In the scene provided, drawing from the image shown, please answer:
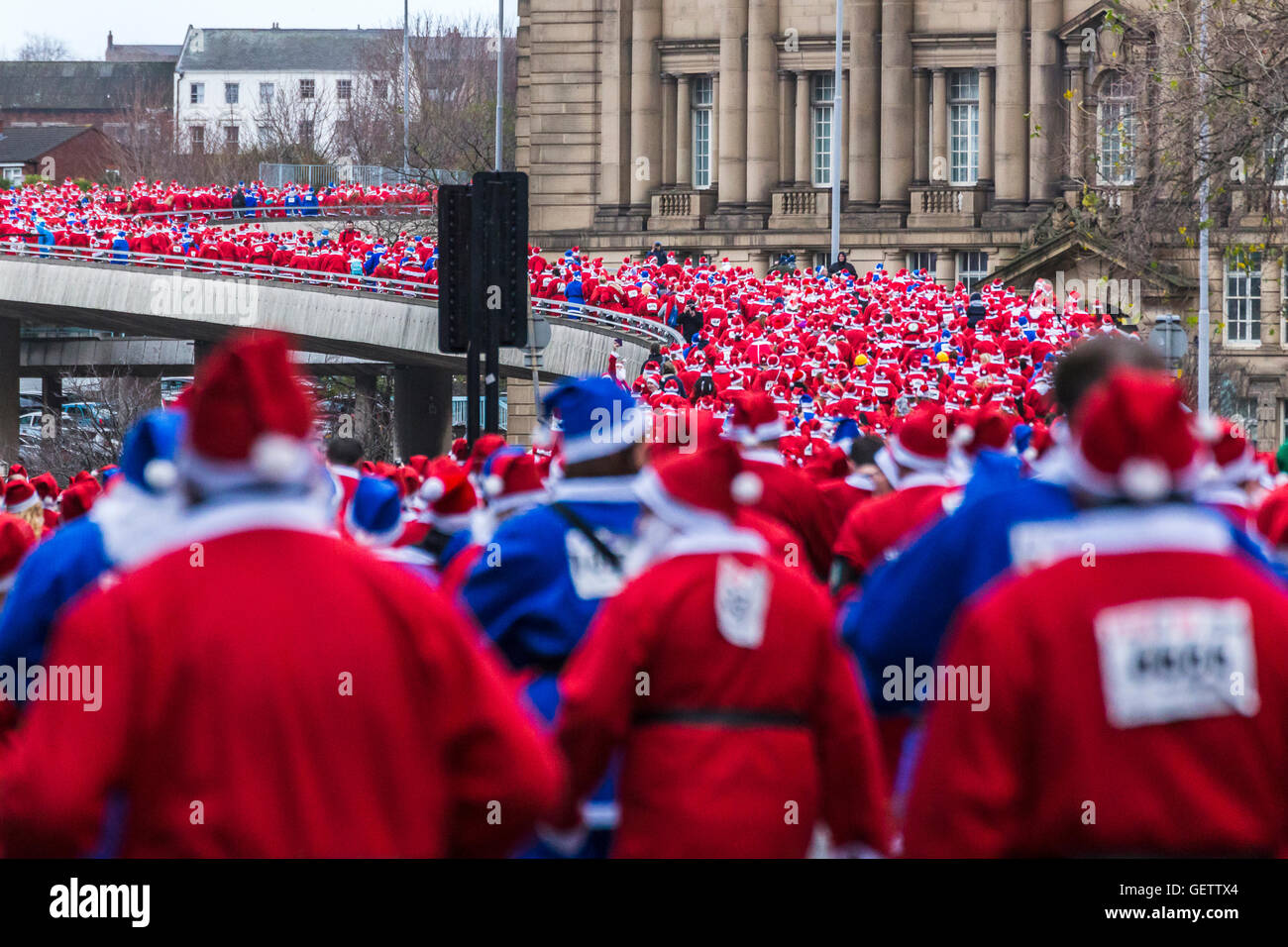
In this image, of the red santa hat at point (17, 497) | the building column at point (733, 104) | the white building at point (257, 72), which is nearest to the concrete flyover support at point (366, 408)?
the building column at point (733, 104)

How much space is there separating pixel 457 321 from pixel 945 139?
142ft

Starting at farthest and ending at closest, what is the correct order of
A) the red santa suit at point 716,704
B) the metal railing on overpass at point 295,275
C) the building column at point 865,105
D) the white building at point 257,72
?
the white building at point 257,72, the building column at point 865,105, the metal railing on overpass at point 295,275, the red santa suit at point 716,704

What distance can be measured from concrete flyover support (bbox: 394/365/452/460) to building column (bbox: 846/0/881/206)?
12.8 meters

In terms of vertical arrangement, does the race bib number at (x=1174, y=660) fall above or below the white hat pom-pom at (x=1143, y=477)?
below

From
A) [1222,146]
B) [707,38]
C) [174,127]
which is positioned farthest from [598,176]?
[174,127]

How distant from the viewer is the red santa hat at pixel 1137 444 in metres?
4.48

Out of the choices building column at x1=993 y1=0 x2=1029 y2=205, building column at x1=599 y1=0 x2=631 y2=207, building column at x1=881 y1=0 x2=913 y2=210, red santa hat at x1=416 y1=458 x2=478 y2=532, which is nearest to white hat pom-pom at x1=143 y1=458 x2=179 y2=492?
red santa hat at x1=416 y1=458 x2=478 y2=532

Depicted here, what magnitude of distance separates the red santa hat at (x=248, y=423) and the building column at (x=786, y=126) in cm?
5921

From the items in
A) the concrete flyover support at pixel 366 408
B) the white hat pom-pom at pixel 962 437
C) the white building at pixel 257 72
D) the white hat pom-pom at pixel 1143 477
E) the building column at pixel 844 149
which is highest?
the white building at pixel 257 72

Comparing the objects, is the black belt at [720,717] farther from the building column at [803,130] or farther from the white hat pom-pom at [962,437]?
the building column at [803,130]

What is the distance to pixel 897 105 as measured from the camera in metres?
61.4

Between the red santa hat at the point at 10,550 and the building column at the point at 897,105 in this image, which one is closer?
the red santa hat at the point at 10,550

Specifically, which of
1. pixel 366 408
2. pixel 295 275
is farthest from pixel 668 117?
pixel 295 275

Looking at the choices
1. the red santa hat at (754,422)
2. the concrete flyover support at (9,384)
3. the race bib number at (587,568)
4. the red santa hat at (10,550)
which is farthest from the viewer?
the concrete flyover support at (9,384)
